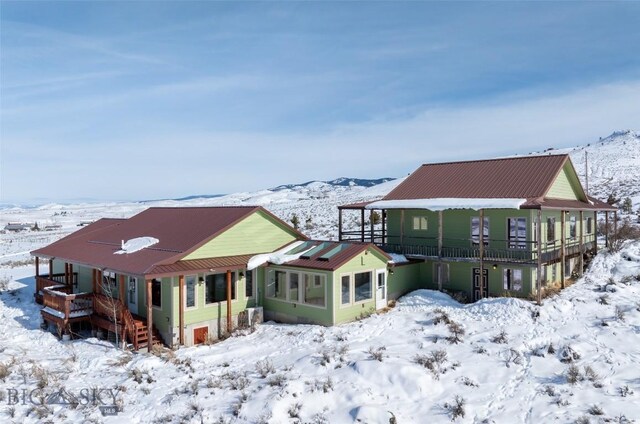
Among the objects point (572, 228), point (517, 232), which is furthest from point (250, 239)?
point (572, 228)

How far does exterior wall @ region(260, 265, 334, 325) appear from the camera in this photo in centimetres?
2022

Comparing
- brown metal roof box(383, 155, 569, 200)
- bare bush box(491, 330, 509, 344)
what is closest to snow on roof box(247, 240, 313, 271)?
brown metal roof box(383, 155, 569, 200)

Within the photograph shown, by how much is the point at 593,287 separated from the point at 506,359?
33.7ft

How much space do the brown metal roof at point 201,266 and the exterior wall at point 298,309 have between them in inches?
65.1

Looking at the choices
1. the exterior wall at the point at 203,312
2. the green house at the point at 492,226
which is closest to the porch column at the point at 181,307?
the exterior wall at the point at 203,312

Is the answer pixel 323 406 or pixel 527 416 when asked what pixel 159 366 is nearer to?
pixel 323 406

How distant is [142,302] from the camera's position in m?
20.9

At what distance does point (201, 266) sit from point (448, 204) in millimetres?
12086

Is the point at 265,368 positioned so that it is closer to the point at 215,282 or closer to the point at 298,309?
the point at 298,309

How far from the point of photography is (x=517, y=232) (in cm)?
2358

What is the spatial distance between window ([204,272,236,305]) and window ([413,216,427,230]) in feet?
34.7

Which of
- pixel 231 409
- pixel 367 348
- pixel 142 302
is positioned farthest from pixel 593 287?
pixel 142 302

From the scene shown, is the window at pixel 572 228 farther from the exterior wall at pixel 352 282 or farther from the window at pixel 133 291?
the window at pixel 133 291

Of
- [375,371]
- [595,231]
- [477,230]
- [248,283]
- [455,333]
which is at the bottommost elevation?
[375,371]
